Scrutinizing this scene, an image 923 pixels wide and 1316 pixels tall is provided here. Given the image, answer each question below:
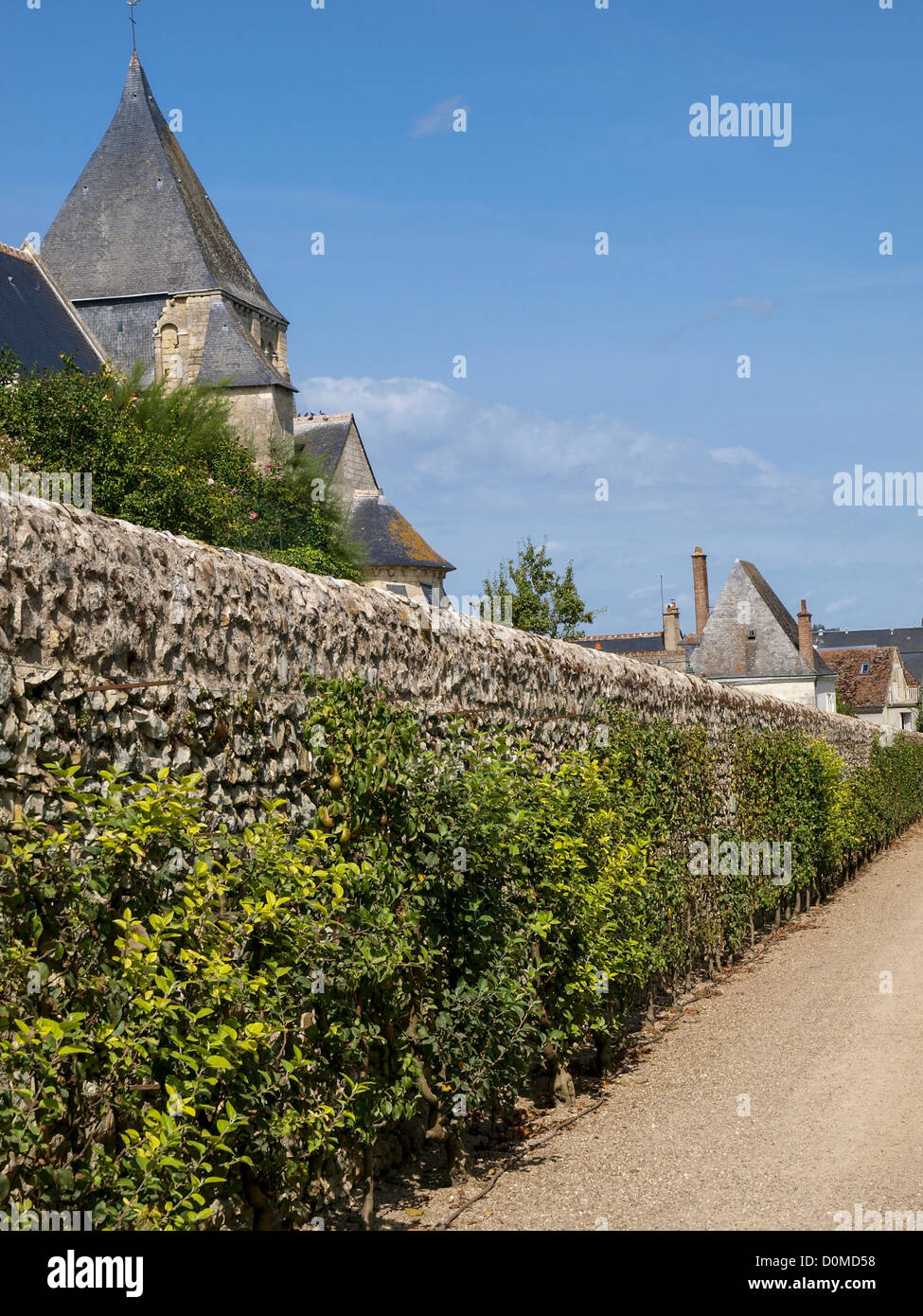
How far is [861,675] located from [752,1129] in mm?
55205

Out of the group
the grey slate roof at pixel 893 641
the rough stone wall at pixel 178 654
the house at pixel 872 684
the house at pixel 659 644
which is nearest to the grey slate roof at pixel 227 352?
the house at pixel 659 644

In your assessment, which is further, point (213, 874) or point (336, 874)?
point (336, 874)

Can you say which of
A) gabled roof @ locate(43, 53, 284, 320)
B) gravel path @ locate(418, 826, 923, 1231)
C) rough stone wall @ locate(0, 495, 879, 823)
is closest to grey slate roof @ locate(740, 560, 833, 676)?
gabled roof @ locate(43, 53, 284, 320)

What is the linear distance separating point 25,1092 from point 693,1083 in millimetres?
4449

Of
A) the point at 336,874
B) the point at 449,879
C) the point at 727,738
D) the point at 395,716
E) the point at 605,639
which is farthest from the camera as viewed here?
the point at 605,639

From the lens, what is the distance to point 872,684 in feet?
185

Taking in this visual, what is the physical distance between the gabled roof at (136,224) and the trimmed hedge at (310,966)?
36187 millimetres

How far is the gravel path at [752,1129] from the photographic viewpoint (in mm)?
4379

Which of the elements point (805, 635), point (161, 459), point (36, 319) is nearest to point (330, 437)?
point (36, 319)

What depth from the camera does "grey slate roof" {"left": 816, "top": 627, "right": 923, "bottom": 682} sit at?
273 feet

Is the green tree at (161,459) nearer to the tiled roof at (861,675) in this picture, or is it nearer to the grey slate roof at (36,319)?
the grey slate roof at (36,319)
